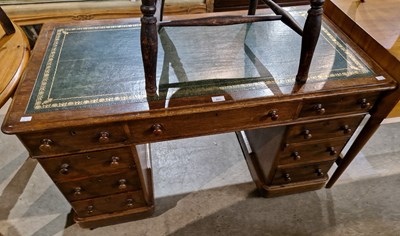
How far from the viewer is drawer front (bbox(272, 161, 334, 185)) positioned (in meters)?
1.42

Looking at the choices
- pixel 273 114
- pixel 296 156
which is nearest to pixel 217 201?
pixel 296 156

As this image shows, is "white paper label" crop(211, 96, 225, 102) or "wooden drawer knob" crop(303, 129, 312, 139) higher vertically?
"white paper label" crop(211, 96, 225, 102)

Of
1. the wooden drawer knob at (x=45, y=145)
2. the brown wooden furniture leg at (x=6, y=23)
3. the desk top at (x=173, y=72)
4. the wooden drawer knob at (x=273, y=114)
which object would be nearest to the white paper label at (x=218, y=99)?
the desk top at (x=173, y=72)

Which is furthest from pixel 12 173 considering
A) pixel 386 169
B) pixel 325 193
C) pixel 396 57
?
pixel 386 169

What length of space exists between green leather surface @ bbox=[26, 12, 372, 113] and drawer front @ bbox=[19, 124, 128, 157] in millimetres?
81

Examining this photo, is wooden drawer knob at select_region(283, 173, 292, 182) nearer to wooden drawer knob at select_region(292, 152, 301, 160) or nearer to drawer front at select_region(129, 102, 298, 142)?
wooden drawer knob at select_region(292, 152, 301, 160)

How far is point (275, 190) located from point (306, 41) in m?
0.92

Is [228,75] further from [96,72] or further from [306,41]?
[96,72]

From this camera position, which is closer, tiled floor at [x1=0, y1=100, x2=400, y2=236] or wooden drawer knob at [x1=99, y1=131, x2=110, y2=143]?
wooden drawer knob at [x1=99, y1=131, x2=110, y2=143]

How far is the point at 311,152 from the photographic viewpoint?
1.32m

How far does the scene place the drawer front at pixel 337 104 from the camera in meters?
1.01

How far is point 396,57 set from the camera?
0.99 m

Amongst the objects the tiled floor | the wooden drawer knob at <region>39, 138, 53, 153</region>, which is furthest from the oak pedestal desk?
the tiled floor

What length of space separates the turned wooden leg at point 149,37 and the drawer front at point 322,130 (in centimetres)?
63
